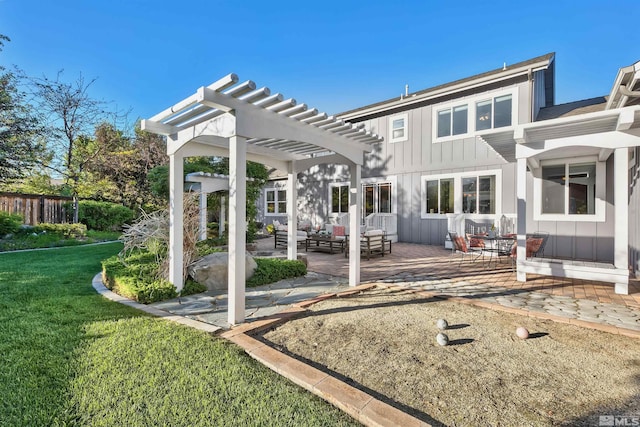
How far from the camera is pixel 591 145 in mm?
5191

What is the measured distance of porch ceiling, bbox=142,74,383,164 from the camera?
3.34 metres

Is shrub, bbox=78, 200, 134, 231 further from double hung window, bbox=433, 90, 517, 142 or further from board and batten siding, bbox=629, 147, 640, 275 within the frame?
board and batten siding, bbox=629, 147, 640, 275

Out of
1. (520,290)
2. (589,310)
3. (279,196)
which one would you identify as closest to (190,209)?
(520,290)

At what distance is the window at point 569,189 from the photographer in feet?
25.2

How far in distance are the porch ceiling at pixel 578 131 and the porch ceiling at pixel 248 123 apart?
2653 mm

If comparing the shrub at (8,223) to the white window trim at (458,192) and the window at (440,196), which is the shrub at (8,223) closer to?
the white window trim at (458,192)

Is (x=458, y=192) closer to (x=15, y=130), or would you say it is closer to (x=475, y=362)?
(x=475, y=362)

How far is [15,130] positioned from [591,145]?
19299 mm

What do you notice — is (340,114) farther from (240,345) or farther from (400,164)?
(240,345)

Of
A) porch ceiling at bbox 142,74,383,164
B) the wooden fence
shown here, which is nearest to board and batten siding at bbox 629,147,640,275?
porch ceiling at bbox 142,74,383,164

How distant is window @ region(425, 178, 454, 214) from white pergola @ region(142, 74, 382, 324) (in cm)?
639

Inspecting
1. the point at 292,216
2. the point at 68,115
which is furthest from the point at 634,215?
the point at 68,115

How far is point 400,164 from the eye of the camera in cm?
1228

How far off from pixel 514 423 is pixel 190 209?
5.60 meters
